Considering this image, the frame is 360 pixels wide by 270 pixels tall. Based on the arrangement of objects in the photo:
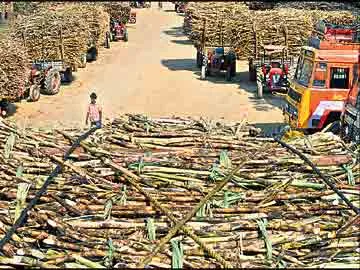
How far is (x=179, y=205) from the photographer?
5.45 metres

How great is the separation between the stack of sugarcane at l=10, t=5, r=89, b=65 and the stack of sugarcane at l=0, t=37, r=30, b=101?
4.15 metres

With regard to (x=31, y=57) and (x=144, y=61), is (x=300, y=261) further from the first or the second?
(x=144, y=61)

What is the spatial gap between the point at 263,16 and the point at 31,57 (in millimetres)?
9149

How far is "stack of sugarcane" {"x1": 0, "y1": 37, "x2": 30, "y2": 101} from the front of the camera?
55.3 ft

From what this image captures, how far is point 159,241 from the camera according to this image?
16.1 ft

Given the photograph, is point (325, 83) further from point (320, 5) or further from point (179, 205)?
point (320, 5)

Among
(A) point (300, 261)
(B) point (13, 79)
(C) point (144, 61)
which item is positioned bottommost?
(C) point (144, 61)

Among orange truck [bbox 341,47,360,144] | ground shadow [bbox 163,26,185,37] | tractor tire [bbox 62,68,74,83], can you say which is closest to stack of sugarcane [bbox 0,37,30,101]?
tractor tire [bbox 62,68,74,83]

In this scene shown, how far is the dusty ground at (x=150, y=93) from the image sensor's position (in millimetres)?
18938

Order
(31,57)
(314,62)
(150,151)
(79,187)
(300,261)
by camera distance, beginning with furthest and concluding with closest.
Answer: (31,57) < (314,62) < (150,151) < (79,187) < (300,261)

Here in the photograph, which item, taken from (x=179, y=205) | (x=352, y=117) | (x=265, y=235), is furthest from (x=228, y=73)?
(x=265, y=235)

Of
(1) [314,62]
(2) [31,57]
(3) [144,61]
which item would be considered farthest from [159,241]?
(3) [144,61]

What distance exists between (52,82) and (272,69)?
8011 millimetres

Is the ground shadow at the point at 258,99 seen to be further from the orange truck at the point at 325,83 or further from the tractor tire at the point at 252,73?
the orange truck at the point at 325,83
